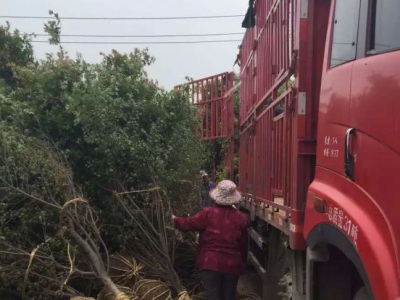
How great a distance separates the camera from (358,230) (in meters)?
2.08

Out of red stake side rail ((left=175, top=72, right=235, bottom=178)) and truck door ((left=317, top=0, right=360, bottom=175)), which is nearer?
truck door ((left=317, top=0, right=360, bottom=175))

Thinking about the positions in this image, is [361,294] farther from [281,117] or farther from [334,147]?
[281,117]

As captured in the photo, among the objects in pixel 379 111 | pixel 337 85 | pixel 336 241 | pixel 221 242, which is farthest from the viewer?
pixel 221 242

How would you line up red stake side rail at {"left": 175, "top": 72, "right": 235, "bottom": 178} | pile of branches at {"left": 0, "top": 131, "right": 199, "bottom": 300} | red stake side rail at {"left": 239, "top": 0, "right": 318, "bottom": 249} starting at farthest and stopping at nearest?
red stake side rail at {"left": 175, "top": 72, "right": 235, "bottom": 178}, pile of branches at {"left": 0, "top": 131, "right": 199, "bottom": 300}, red stake side rail at {"left": 239, "top": 0, "right": 318, "bottom": 249}

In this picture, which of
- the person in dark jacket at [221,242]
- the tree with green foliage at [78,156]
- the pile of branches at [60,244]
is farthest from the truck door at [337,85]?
the tree with green foliage at [78,156]

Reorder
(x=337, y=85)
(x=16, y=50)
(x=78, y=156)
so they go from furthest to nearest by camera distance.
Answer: (x=16, y=50) → (x=78, y=156) → (x=337, y=85)

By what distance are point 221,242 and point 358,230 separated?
2817mm

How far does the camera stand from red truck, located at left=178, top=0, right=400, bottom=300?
1.92 m

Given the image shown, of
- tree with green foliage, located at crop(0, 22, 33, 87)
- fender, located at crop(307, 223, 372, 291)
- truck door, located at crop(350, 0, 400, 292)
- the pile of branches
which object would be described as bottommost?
the pile of branches

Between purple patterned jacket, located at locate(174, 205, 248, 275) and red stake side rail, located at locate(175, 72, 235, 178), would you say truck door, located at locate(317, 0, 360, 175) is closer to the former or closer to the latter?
purple patterned jacket, located at locate(174, 205, 248, 275)

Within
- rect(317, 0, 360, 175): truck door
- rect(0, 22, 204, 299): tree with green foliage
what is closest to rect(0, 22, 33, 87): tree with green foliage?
rect(0, 22, 204, 299): tree with green foliage

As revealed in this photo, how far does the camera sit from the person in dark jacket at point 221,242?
15.7 ft

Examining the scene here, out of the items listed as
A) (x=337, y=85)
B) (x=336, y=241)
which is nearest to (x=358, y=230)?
(x=336, y=241)

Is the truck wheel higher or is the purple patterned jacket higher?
the truck wheel
